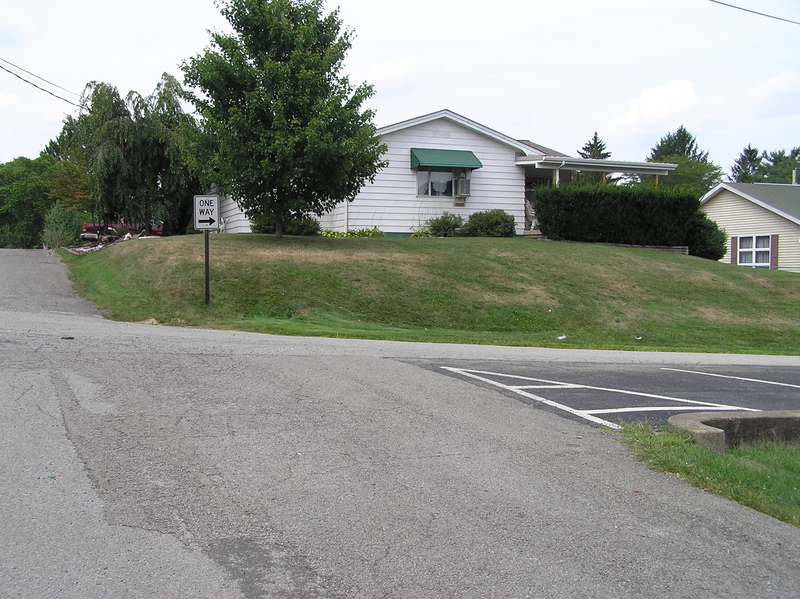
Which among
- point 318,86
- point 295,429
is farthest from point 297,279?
point 295,429

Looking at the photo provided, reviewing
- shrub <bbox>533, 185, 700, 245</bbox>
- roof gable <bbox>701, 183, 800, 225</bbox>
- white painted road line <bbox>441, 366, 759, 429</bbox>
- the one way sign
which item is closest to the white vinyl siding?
shrub <bbox>533, 185, 700, 245</bbox>

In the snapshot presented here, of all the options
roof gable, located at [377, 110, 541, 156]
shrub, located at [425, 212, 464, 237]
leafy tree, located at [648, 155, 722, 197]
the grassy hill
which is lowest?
the grassy hill

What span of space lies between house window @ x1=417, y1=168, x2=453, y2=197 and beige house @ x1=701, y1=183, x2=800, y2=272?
1862cm

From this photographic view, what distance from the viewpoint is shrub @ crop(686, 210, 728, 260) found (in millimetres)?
31484

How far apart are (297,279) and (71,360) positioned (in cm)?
1073

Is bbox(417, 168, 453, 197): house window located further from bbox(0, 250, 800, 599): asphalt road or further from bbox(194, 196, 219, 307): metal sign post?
bbox(0, 250, 800, 599): asphalt road

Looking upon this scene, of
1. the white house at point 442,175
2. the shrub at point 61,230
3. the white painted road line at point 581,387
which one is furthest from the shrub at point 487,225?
the shrub at point 61,230

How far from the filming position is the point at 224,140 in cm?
2111

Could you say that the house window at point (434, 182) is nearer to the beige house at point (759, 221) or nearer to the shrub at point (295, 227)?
the shrub at point (295, 227)

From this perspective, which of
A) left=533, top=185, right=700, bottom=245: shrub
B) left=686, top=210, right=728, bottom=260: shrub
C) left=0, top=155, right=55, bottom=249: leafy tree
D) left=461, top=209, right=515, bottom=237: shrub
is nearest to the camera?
left=533, top=185, right=700, bottom=245: shrub

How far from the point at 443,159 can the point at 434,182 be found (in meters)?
1.19

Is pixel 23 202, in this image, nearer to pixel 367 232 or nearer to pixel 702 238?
pixel 367 232

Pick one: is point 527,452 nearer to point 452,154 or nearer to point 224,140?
point 224,140

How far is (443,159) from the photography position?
99.1ft
